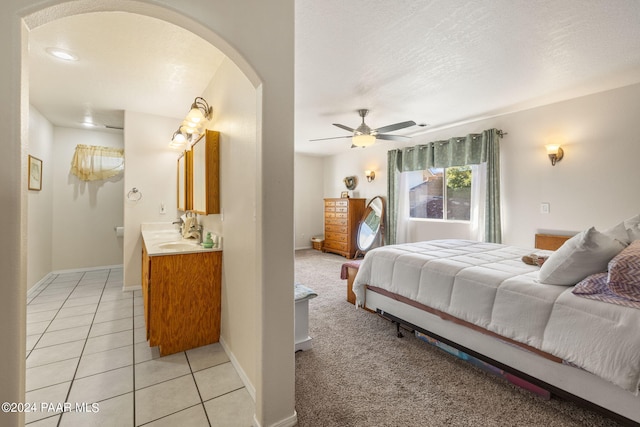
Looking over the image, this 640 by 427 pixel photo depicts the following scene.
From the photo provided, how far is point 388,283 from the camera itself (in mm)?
2576

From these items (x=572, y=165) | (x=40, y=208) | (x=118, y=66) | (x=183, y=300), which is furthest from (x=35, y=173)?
(x=572, y=165)

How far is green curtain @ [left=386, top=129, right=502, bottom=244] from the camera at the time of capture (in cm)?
398

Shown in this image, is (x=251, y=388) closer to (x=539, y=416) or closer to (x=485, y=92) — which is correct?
(x=539, y=416)

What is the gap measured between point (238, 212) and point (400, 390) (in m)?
1.65

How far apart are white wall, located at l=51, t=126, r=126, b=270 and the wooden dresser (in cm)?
423

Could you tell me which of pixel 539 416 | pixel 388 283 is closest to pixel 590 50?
pixel 388 283

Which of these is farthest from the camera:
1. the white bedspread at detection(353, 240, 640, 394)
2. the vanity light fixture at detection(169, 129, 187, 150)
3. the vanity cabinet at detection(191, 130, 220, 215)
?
the vanity light fixture at detection(169, 129, 187, 150)

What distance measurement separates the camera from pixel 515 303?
1709 mm

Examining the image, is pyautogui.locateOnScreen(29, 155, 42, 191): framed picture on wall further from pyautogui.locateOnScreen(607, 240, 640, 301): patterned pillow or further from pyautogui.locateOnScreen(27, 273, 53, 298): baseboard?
pyautogui.locateOnScreen(607, 240, 640, 301): patterned pillow

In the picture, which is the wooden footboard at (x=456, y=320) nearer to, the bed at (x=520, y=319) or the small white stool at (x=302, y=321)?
the bed at (x=520, y=319)

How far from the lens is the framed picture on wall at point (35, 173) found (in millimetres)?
3584

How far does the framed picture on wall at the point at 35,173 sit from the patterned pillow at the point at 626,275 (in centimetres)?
576

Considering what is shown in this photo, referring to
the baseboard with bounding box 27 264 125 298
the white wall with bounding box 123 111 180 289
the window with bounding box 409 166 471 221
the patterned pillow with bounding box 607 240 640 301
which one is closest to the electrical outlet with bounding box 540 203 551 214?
the window with bounding box 409 166 471 221

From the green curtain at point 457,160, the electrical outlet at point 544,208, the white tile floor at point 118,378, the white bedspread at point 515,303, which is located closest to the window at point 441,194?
the green curtain at point 457,160
